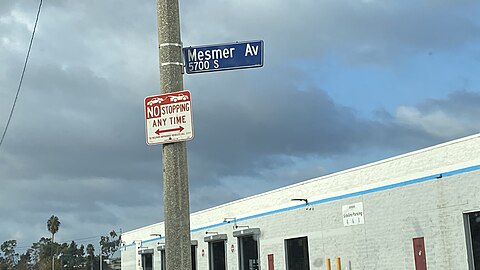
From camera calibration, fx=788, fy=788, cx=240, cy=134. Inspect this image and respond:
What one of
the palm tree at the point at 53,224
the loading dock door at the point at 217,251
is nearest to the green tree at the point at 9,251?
the palm tree at the point at 53,224

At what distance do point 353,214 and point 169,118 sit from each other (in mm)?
14915

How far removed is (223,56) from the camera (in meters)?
7.58

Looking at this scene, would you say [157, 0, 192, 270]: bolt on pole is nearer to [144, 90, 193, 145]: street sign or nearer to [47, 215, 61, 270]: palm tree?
[144, 90, 193, 145]: street sign

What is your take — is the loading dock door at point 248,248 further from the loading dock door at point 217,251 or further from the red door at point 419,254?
the red door at point 419,254

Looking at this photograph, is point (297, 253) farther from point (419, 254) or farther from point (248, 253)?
point (419, 254)

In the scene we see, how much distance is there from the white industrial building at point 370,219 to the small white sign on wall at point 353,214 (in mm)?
27

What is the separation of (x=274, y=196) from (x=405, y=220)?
753 cm

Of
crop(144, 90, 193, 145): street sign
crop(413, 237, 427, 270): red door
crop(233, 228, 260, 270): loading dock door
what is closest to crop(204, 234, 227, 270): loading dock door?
crop(233, 228, 260, 270): loading dock door

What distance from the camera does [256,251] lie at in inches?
1069

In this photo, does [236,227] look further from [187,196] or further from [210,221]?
→ [187,196]

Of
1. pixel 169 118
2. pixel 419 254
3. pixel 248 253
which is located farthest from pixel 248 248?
pixel 169 118

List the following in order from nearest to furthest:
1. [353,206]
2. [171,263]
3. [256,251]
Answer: [171,263], [353,206], [256,251]

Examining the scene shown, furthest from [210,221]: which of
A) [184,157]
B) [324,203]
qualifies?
[184,157]

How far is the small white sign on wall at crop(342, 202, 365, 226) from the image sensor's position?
2112 centimetres
